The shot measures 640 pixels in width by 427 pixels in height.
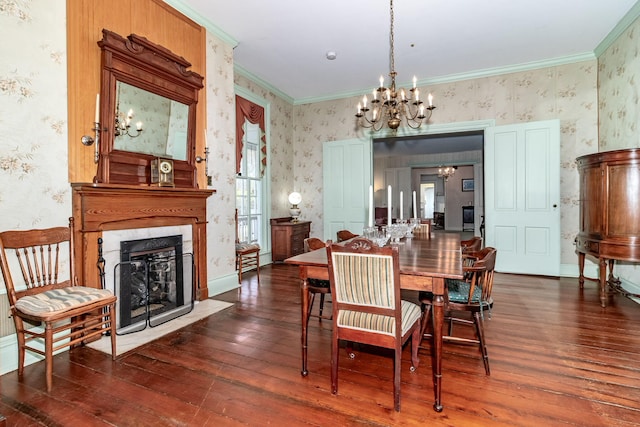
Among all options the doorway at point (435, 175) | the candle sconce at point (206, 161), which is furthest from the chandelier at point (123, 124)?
the doorway at point (435, 175)

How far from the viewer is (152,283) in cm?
309

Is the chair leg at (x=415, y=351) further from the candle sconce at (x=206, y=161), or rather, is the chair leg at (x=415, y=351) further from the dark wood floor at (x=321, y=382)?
the candle sconce at (x=206, y=161)

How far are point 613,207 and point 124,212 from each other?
15.4ft

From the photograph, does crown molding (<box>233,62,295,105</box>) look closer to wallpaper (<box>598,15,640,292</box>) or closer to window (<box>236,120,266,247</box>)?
window (<box>236,120,266,247</box>)

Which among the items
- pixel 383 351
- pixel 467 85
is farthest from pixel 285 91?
pixel 383 351

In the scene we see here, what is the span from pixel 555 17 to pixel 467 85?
1617 millimetres

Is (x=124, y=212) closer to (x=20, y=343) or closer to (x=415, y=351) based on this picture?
(x=20, y=343)

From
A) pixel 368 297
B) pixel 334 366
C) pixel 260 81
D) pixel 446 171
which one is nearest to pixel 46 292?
pixel 334 366

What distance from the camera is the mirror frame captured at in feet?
8.83

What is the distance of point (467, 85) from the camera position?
17.2ft

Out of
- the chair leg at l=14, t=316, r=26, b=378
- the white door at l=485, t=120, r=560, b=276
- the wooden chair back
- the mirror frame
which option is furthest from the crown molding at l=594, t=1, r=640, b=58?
the chair leg at l=14, t=316, r=26, b=378

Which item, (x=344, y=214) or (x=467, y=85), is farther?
(x=344, y=214)

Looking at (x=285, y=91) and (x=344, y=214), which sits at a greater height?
(x=285, y=91)

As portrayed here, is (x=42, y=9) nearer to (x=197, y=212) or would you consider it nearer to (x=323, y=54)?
(x=197, y=212)
